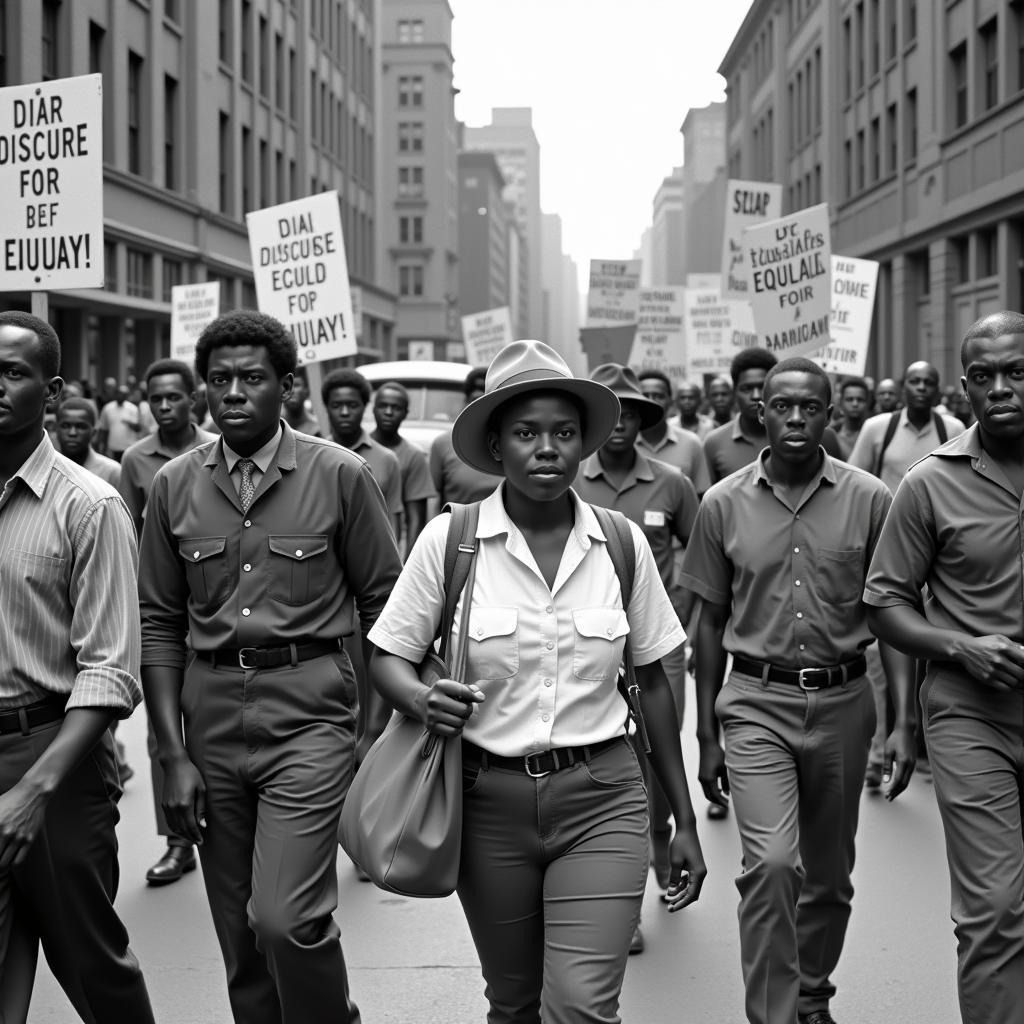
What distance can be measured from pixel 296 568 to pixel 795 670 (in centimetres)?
170

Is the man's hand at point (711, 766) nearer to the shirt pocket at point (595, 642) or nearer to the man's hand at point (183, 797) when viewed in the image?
the shirt pocket at point (595, 642)

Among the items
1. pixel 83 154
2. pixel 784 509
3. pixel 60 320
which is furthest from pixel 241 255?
pixel 784 509

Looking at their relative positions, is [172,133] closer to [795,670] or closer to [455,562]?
[795,670]

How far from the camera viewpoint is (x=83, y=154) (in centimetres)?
770

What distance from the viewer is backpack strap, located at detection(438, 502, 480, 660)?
3.84 metres

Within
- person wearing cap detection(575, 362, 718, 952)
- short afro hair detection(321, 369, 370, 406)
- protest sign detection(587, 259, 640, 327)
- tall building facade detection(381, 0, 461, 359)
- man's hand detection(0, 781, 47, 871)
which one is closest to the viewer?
man's hand detection(0, 781, 47, 871)

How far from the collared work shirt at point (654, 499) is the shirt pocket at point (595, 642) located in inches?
131

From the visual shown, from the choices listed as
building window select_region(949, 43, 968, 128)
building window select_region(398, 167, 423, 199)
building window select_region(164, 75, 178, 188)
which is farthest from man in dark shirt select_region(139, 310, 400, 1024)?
building window select_region(398, 167, 423, 199)

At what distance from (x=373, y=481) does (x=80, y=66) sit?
25250mm

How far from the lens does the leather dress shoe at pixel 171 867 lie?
6.88 meters

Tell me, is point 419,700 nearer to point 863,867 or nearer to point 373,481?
point 373,481

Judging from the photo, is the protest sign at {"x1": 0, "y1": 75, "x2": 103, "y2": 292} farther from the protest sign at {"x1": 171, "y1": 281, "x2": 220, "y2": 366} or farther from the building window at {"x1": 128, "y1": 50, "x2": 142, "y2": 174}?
the building window at {"x1": 128, "y1": 50, "x2": 142, "y2": 174}

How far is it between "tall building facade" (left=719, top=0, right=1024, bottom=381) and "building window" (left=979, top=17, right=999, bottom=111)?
0.07ft

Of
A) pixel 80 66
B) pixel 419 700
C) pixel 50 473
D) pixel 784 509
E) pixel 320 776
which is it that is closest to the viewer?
pixel 419 700
